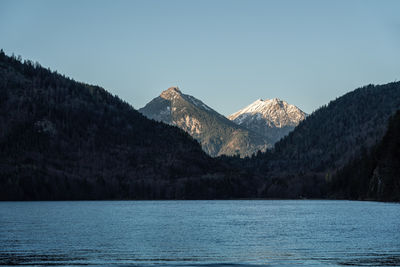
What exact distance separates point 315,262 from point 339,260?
3637mm

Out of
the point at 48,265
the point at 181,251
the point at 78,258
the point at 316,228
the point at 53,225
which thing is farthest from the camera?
the point at 53,225

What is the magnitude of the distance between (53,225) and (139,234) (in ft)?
103

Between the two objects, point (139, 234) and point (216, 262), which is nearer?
point (216, 262)

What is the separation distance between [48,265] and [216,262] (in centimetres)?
1910

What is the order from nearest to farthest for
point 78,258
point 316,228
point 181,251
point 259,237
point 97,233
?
point 78,258 → point 181,251 → point 259,237 → point 97,233 → point 316,228

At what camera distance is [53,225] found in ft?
441

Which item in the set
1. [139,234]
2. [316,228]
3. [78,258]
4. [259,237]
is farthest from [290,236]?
[78,258]

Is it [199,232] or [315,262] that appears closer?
[315,262]

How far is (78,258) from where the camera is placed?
76.0 metres

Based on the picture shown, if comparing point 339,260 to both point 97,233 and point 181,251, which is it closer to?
point 181,251

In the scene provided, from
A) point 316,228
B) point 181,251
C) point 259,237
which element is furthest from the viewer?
point 316,228

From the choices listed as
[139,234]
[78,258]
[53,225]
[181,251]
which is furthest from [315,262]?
[53,225]

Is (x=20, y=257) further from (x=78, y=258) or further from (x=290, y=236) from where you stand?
(x=290, y=236)

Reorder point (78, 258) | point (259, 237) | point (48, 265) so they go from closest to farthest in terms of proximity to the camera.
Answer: point (48, 265) → point (78, 258) → point (259, 237)
